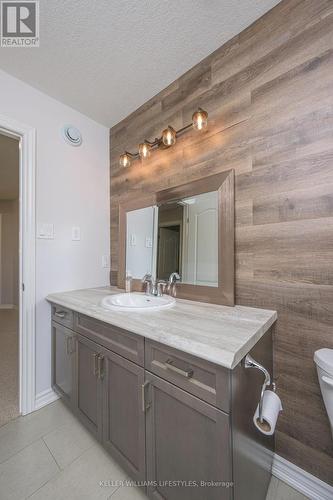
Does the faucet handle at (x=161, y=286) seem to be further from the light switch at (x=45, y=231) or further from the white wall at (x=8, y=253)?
the white wall at (x=8, y=253)

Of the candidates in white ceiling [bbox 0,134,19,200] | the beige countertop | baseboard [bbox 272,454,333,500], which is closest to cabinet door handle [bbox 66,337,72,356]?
the beige countertop

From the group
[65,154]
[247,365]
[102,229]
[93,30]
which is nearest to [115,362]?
[247,365]

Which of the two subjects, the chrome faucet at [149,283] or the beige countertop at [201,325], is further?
the chrome faucet at [149,283]

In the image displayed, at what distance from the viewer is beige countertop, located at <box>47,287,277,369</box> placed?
733 mm

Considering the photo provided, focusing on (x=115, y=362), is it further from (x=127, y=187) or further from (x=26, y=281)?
(x=127, y=187)

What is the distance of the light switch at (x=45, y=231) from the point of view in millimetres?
1690

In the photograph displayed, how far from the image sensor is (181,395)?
814mm

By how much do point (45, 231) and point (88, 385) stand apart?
1.16 metres

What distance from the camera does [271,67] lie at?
45.8 inches

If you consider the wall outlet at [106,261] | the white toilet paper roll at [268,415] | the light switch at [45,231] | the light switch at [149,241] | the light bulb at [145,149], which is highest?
the light bulb at [145,149]

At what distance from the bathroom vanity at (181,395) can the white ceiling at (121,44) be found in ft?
5.31

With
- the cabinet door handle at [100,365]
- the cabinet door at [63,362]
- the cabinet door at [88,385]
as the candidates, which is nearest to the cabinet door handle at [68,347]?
the cabinet door at [63,362]

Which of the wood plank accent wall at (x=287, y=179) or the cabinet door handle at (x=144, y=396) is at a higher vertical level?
the wood plank accent wall at (x=287, y=179)

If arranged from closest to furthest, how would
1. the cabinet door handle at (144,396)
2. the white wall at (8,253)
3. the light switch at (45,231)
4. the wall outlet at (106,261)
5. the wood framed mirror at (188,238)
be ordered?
1. the cabinet door handle at (144,396)
2. the wood framed mirror at (188,238)
3. the light switch at (45,231)
4. the wall outlet at (106,261)
5. the white wall at (8,253)
